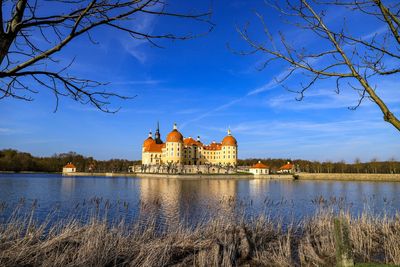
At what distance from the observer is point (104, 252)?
6.44 meters

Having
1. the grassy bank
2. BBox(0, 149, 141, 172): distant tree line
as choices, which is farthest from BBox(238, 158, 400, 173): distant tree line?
the grassy bank

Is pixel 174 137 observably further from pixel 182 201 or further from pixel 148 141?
pixel 182 201

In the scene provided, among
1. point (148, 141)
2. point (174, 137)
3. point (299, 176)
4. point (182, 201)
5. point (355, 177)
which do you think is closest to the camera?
point (182, 201)

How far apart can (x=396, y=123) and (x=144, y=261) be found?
479 centimetres

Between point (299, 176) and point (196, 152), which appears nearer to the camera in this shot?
point (299, 176)

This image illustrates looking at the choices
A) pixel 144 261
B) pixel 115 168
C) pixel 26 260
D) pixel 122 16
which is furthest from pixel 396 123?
pixel 115 168

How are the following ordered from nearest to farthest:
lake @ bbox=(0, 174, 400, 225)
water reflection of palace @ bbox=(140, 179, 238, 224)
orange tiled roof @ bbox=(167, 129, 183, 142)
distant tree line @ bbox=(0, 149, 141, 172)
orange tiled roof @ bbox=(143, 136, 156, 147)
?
lake @ bbox=(0, 174, 400, 225) → water reflection of palace @ bbox=(140, 179, 238, 224) → orange tiled roof @ bbox=(167, 129, 183, 142) → orange tiled roof @ bbox=(143, 136, 156, 147) → distant tree line @ bbox=(0, 149, 141, 172)

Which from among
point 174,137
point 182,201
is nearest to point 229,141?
point 174,137

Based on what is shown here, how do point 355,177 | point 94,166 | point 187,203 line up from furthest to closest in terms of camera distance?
point 94,166, point 355,177, point 187,203

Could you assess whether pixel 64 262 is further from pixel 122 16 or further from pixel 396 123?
pixel 396 123

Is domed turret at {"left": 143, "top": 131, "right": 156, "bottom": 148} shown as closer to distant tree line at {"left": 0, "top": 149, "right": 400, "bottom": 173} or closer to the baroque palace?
the baroque palace

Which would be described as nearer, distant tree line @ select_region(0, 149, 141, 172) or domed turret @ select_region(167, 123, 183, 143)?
domed turret @ select_region(167, 123, 183, 143)

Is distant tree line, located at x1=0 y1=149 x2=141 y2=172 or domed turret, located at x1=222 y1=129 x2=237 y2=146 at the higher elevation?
domed turret, located at x1=222 y1=129 x2=237 y2=146

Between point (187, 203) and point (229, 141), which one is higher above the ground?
point (229, 141)
